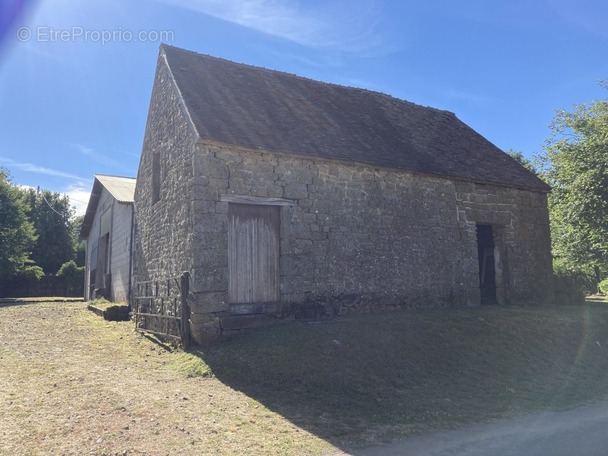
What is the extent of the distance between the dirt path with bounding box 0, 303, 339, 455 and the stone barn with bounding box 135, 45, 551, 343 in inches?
71.8

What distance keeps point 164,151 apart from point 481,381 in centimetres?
880

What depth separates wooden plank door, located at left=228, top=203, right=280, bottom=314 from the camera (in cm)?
966

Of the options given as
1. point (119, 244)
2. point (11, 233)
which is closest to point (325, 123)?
point (119, 244)

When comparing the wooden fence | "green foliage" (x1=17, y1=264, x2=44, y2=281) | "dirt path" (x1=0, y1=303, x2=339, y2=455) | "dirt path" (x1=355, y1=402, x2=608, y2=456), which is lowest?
"dirt path" (x1=355, y1=402, x2=608, y2=456)

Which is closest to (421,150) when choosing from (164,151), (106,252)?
(164,151)

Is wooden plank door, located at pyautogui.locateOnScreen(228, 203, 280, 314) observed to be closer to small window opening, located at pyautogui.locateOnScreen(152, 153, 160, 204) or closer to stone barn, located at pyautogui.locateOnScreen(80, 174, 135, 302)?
small window opening, located at pyautogui.locateOnScreen(152, 153, 160, 204)

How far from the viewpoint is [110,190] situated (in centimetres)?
1797

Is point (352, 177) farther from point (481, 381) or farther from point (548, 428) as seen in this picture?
point (548, 428)

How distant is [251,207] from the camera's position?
997cm

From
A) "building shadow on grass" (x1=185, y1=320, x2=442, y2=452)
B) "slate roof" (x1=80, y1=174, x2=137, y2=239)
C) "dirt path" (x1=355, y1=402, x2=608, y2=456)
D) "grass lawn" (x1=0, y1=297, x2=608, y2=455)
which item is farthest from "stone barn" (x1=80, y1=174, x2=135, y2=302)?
"dirt path" (x1=355, y1=402, x2=608, y2=456)

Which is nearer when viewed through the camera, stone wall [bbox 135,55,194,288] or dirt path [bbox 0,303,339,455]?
dirt path [bbox 0,303,339,455]

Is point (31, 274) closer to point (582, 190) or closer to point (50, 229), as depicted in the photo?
point (50, 229)

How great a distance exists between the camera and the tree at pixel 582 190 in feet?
61.6

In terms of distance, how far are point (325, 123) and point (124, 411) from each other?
8.76 metres
